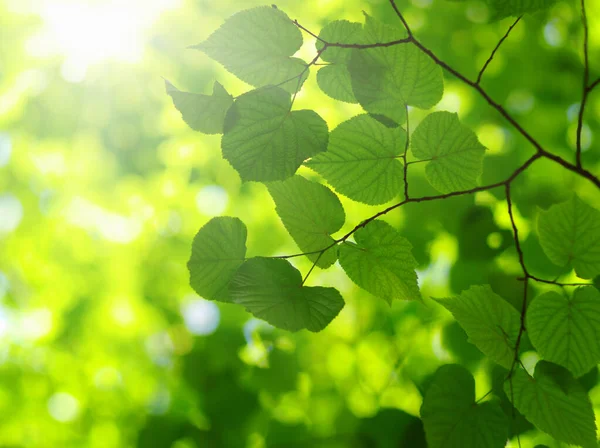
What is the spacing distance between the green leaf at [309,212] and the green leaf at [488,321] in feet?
0.42

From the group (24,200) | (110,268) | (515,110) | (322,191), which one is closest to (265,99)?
(322,191)

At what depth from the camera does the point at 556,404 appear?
0.42 m

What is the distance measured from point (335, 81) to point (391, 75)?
5 centimetres

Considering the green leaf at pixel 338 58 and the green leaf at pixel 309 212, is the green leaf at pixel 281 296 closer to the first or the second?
the green leaf at pixel 309 212

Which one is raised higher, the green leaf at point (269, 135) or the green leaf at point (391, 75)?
the green leaf at point (391, 75)

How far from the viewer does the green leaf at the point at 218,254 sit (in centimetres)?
42

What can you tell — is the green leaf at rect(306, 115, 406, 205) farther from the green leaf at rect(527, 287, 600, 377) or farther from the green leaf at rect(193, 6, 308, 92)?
the green leaf at rect(527, 287, 600, 377)

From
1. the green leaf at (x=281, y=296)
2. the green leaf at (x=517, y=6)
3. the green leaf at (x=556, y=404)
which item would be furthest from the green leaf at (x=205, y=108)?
the green leaf at (x=556, y=404)

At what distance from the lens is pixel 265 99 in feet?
1.21

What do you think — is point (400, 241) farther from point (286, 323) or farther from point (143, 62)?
point (143, 62)

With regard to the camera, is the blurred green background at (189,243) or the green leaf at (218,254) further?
the blurred green background at (189,243)

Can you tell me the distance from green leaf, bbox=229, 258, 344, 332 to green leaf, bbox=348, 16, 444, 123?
0.16m

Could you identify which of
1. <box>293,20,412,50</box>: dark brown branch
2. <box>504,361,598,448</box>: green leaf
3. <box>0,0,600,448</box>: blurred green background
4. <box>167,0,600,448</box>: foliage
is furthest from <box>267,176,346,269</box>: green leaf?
<box>0,0,600,448</box>: blurred green background

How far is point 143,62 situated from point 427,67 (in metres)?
2.46
